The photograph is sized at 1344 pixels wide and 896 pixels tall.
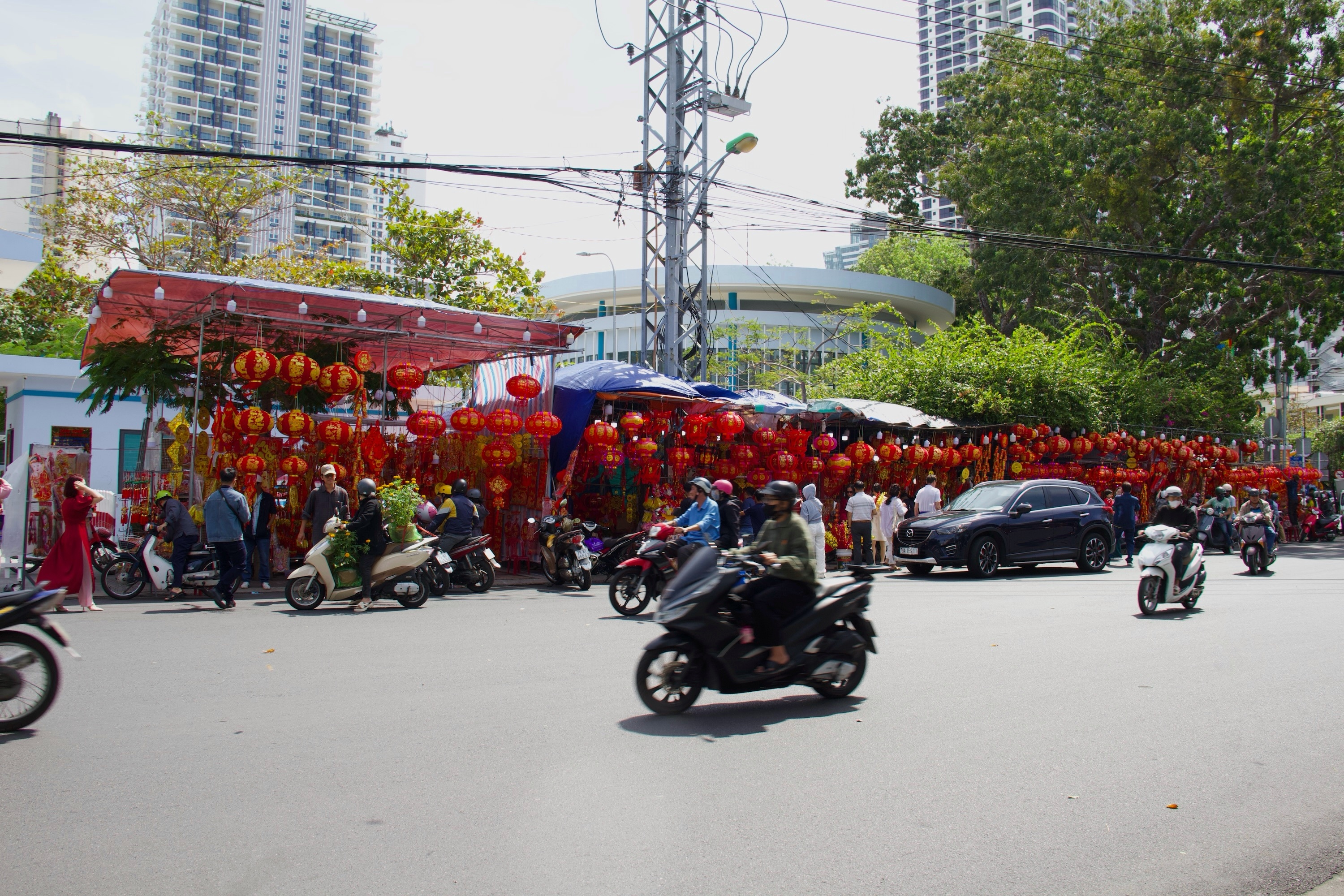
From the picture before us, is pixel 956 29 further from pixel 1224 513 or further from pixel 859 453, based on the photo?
pixel 859 453

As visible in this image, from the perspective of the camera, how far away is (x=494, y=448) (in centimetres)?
1427

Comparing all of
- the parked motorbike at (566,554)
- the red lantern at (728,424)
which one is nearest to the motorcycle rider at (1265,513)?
the red lantern at (728,424)

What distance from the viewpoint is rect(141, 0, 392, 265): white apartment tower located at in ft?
365

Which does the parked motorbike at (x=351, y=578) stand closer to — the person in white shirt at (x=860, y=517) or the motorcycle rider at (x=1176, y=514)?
the person in white shirt at (x=860, y=517)

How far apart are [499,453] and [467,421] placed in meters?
0.76

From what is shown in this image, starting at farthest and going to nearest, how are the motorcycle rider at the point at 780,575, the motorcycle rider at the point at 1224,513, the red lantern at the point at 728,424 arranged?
the motorcycle rider at the point at 1224,513
the red lantern at the point at 728,424
the motorcycle rider at the point at 780,575

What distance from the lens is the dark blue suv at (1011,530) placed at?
15375 millimetres

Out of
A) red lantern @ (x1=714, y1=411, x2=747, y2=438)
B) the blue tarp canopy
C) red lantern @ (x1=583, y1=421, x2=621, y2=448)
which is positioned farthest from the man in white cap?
red lantern @ (x1=714, y1=411, x2=747, y2=438)

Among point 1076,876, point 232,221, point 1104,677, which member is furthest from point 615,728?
point 232,221

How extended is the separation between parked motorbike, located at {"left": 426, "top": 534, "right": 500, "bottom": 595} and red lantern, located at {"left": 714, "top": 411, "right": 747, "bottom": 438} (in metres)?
4.59

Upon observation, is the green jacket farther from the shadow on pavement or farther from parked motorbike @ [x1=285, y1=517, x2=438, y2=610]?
parked motorbike @ [x1=285, y1=517, x2=438, y2=610]

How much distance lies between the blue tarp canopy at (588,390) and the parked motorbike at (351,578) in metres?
4.58

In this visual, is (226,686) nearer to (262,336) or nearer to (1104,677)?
(1104,677)

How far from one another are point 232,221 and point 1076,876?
28.4 meters
